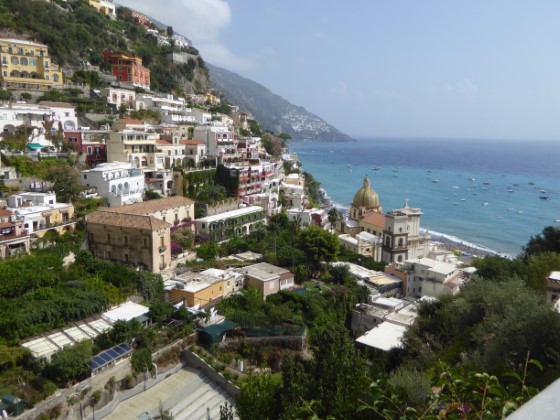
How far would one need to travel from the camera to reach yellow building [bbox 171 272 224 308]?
23078 millimetres

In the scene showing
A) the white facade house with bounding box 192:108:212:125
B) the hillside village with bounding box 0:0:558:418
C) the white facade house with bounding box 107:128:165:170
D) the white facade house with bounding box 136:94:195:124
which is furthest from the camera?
the white facade house with bounding box 192:108:212:125

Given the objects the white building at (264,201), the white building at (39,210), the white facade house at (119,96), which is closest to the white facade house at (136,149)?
the white building at (264,201)

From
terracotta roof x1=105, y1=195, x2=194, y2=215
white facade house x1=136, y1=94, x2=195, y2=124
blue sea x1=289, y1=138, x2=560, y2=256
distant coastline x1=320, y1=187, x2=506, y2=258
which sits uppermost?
white facade house x1=136, y1=94, x2=195, y2=124

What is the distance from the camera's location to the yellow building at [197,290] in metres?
23.1

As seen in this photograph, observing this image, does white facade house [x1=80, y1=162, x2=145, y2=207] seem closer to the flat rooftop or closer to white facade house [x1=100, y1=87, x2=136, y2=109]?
white facade house [x1=100, y1=87, x2=136, y2=109]

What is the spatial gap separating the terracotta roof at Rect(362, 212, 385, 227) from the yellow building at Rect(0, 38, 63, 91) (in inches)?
1352

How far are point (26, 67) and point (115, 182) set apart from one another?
22163 millimetres

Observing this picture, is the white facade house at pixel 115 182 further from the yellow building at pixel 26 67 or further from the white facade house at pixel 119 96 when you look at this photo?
the white facade house at pixel 119 96

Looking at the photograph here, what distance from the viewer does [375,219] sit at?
43094mm

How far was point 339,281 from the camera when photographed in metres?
30.4

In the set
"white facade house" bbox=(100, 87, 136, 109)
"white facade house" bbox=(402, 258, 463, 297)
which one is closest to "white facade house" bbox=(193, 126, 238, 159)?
"white facade house" bbox=(100, 87, 136, 109)

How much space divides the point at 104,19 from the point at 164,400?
67.3 metres

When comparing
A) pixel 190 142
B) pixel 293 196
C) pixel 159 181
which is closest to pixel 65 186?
pixel 159 181

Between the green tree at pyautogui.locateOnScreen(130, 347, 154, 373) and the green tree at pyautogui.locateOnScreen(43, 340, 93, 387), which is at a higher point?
the green tree at pyautogui.locateOnScreen(43, 340, 93, 387)
